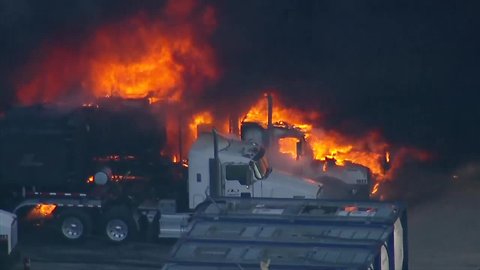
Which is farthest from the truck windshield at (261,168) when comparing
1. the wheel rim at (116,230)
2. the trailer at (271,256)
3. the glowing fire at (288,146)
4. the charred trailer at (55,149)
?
the trailer at (271,256)

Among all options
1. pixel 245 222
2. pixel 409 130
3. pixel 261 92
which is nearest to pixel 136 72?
pixel 261 92

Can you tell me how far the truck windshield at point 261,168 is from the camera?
24.2 m

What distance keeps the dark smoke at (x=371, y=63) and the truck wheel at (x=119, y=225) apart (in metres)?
7.78

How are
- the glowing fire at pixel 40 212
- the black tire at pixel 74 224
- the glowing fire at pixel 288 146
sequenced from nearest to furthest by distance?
the black tire at pixel 74 224, the glowing fire at pixel 40 212, the glowing fire at pixel 288 146

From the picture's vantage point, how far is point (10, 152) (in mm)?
24797

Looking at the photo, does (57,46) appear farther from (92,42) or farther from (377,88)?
(377,88)

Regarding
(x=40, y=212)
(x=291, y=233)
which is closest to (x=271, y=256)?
(x=291, y=233)

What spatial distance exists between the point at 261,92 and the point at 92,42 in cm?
480

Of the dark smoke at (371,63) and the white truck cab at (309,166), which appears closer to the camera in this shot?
the white truck cab at (309,166)

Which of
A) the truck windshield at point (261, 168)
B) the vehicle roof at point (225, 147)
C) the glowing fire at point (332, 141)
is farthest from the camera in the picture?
the glowing fire at point (332, 141)

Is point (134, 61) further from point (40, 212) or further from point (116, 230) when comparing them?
point (116, 230)

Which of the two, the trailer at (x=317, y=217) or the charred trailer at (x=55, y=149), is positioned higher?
the charred trailer at (x=55, y=149)

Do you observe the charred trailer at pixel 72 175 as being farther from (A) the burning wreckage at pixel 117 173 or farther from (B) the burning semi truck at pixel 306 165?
(B) the burning semi truck at pixel 306 165

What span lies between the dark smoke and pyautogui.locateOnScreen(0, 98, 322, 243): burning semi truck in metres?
6.73
